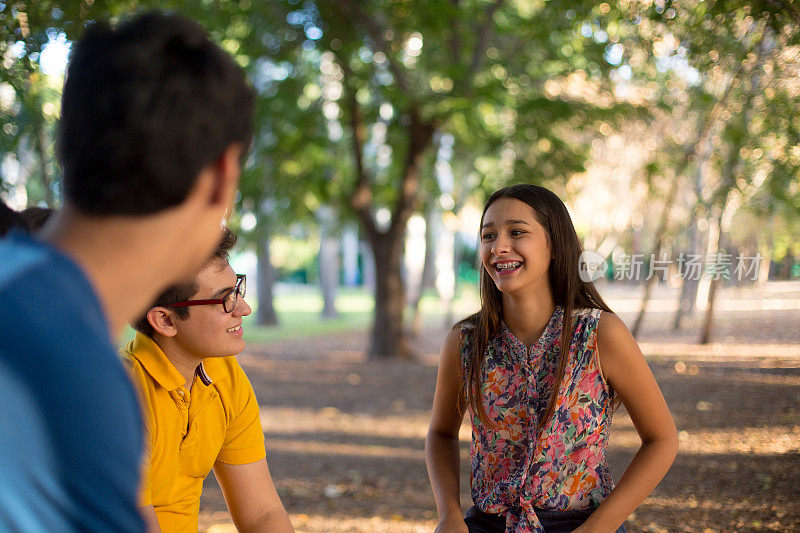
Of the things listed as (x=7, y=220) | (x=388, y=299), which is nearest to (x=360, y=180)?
(x=388, y=299)

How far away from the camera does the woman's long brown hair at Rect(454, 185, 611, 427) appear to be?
2529 mm

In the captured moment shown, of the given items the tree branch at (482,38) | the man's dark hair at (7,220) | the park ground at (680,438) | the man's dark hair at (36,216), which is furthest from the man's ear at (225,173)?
the tree branch at (482,38)

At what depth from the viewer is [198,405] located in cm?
218

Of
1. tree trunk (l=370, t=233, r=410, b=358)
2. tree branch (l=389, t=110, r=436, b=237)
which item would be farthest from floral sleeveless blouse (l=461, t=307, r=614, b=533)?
tree trunk (l=370, t=233, r=410, b=358)

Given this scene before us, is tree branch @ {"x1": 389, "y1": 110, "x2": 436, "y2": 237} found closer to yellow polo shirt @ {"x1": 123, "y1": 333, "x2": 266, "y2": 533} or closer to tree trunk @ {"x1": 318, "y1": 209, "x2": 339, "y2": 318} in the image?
yellow polo shirt @ {"x1": 123, "y1": 333, "x2": 266, "y2": 533}

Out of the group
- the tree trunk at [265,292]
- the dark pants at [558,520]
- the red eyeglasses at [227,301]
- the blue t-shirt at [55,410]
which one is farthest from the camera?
the tree trunk at [265,292]

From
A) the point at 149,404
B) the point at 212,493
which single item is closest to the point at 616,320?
the point at 149,404

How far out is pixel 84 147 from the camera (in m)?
A: 1.03

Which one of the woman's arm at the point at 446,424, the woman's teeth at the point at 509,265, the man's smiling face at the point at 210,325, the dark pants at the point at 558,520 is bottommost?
the dark pants at the point at 558,520

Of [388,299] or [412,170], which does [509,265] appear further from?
[388,299]

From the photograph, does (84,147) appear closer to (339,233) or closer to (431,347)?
(431,347)

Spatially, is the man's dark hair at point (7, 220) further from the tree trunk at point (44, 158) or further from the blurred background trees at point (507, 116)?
the tree trunk at point (44, 158)

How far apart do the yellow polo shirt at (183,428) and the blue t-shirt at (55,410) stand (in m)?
1.13

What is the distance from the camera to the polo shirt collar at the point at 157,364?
212cm
